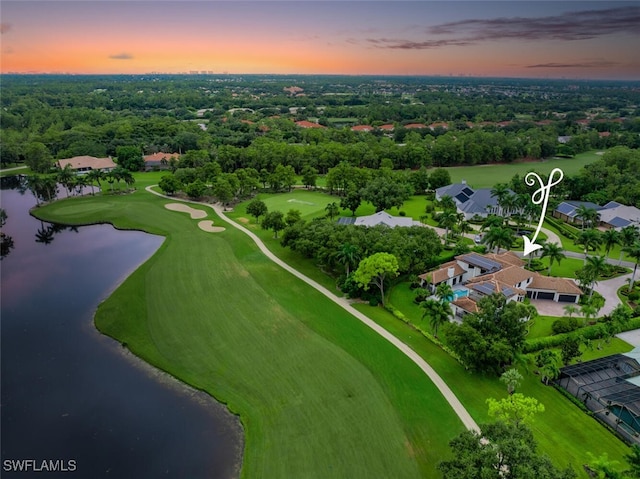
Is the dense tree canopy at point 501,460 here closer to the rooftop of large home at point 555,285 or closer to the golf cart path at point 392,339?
the golf cart path at point 392,339

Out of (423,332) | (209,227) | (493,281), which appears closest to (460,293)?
(493,281)

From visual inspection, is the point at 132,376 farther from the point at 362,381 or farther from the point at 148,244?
the point at 148,244

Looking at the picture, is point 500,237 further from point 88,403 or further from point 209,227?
point 88,403

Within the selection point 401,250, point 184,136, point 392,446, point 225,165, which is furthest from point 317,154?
point 392,446

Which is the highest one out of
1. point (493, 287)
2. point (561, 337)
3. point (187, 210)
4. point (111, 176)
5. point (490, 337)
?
point (111, 176)

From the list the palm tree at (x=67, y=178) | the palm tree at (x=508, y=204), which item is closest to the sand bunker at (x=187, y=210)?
the palm tree at (x=67, y=178)

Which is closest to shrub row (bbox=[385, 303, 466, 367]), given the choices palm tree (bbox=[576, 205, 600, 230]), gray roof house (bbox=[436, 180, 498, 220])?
gray roof house (bbox=[436, 180, 498, 220])

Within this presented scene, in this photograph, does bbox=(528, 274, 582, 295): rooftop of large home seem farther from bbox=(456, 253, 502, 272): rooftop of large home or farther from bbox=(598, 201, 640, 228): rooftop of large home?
bbox=(598, 201, 640, 228): rooftop of large home
